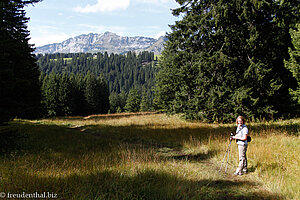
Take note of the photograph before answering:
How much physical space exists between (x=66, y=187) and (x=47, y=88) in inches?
2272

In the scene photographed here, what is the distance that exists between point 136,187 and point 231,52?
519 inches

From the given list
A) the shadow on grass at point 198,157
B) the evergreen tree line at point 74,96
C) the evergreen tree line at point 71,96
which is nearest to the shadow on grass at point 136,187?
the shadow on grass at point 198,157

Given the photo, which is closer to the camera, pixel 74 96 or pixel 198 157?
pixel 198 157

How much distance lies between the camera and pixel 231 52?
13.7 meters

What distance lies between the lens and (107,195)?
11.7 ft

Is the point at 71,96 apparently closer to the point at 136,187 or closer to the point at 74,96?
the point at 74,96

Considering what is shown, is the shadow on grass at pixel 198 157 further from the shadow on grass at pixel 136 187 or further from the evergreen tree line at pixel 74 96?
the evergreen tree line at pixel 74 96

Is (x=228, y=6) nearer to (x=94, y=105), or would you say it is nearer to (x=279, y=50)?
(x=279, y=50)

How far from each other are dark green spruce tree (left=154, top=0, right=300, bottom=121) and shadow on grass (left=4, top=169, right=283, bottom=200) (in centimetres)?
934

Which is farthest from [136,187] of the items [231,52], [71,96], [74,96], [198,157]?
[74,96]

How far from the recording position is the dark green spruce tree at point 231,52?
12273 millimetres

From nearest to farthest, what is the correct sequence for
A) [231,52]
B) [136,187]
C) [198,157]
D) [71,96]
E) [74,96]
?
[136,187]
[198,157]
[231,52]
[71,96]
[74,96]

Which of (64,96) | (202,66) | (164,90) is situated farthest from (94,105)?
(202,66)

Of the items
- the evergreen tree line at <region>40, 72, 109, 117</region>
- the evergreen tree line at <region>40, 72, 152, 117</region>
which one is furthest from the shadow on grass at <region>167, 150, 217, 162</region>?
the evergreen tree line at <region>40, 72, 109, 117</region>
